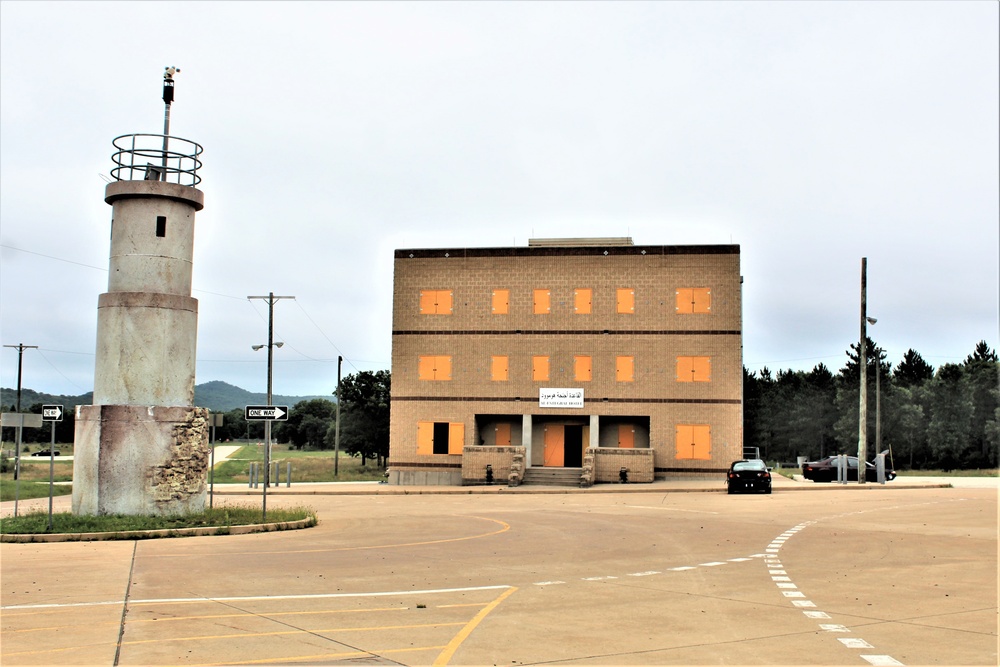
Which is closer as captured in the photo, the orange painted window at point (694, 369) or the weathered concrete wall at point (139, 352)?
the weathered concrete wall at point (139, 352)

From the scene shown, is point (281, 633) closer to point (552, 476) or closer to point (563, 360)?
point (552, 476)

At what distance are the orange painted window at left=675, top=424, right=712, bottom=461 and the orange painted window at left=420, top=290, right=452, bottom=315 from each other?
1372cm

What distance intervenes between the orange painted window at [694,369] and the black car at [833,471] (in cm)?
958

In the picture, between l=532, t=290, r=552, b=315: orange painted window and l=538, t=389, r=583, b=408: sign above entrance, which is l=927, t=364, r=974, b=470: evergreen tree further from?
l=532, t=290, r=552, b=315: orange painted window

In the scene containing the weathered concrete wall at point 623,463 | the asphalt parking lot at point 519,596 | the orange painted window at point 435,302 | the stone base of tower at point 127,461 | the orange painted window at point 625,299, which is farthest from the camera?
the orange painted window at point 435,302

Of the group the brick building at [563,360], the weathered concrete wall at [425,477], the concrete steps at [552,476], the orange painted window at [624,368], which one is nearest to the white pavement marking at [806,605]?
the concrete steps at [552,476]

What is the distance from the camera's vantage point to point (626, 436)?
49.9 metres

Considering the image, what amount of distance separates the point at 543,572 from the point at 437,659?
6398 millimetres

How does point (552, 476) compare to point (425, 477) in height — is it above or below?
above

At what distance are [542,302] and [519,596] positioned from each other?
38.0 metres

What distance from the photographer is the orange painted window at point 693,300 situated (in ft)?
159

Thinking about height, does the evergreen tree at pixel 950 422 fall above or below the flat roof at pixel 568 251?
below

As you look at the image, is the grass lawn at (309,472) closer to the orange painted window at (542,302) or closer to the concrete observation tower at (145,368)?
the orange painted window at (542,302)

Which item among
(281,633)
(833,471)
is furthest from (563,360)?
(281,633)
